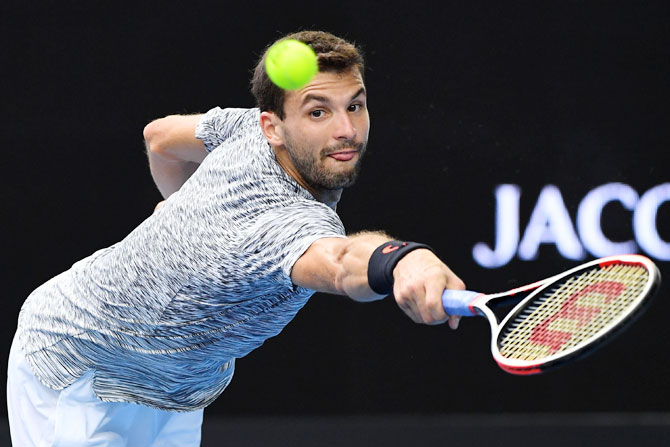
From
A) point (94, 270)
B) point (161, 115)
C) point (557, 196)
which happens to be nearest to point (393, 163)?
point (557, 196)

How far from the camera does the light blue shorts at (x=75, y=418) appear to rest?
2.72 m

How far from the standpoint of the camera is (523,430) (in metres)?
4.43

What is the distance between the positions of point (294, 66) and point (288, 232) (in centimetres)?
46

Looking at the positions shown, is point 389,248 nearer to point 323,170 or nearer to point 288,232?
point 288,232

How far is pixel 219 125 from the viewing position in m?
2.82

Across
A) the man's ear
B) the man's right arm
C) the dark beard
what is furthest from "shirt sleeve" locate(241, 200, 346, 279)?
the man's right arm

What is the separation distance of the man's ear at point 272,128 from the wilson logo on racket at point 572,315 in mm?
839

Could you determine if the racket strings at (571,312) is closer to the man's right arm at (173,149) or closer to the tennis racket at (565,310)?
the tennis racket at (565,310)

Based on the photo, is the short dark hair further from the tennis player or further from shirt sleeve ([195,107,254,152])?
shirt sleeve ([195,107,254,152])

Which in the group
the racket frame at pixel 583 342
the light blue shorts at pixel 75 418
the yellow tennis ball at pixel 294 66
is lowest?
the light blue shorts at pixel 75 418

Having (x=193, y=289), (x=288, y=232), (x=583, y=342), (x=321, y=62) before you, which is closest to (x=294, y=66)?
(x=321, y=62)

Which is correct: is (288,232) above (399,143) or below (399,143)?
below

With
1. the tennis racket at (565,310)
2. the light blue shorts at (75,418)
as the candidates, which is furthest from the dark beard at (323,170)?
the light blue shorts at (75,418)

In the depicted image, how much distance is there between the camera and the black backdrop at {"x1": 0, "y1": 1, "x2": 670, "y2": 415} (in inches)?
171
